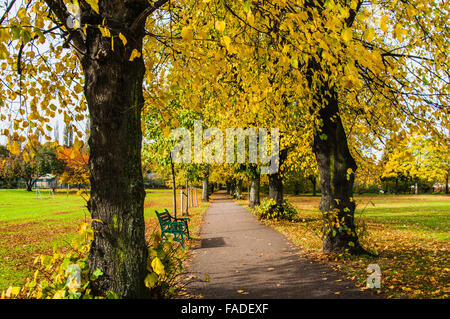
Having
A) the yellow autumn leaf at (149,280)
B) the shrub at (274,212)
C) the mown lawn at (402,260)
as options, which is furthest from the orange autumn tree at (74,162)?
the shrub at (274,212)

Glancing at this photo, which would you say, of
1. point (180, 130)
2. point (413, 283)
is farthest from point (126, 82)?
point (180, 130)

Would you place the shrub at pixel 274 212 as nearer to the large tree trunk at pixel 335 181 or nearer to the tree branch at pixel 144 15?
the large tree trunk at pixel 335 181

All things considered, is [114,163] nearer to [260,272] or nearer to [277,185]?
[260,272]

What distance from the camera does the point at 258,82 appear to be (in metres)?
6.79

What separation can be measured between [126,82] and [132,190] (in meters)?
1.27

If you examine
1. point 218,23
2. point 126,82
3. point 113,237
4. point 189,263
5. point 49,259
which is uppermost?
point 218,23

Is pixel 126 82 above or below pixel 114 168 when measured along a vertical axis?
above

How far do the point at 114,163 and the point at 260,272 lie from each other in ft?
14.1

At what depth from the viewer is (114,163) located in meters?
3.41

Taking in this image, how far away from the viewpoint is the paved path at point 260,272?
509 centimetres

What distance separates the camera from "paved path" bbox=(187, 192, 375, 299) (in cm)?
509

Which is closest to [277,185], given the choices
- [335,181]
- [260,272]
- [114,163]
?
[335,181]

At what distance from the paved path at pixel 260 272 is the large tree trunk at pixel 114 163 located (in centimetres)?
175
